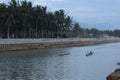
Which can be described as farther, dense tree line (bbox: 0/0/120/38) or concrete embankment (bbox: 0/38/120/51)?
dense tree line (bbox: 0/0/120/38)

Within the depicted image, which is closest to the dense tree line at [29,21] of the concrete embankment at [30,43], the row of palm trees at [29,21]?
the row of palm trees at [29,21]

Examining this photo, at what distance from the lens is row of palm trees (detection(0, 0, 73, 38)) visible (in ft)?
437

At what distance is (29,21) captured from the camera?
151 meters

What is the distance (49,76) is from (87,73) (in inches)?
268

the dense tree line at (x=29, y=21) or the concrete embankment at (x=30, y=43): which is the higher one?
the dense tree line at (x=29, y=21)

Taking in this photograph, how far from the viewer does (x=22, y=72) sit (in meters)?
55.4

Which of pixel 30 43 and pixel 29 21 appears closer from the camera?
pixel 30 43

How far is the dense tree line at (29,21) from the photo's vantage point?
437 ft

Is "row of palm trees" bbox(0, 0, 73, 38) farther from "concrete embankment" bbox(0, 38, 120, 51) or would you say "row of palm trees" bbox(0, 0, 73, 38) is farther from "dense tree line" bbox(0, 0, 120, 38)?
"concrete embankment" bbox(0, 38, 120, 51)

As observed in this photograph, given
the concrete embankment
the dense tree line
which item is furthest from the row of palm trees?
the concrete embankment

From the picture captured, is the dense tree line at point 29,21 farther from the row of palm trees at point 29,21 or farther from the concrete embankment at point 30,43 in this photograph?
the concrete embankment at point 30,43

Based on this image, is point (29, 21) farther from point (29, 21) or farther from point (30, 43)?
point (30, 43)

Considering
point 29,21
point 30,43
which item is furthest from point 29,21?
point 30,43

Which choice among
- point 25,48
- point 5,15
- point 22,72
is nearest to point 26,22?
point 5,15
